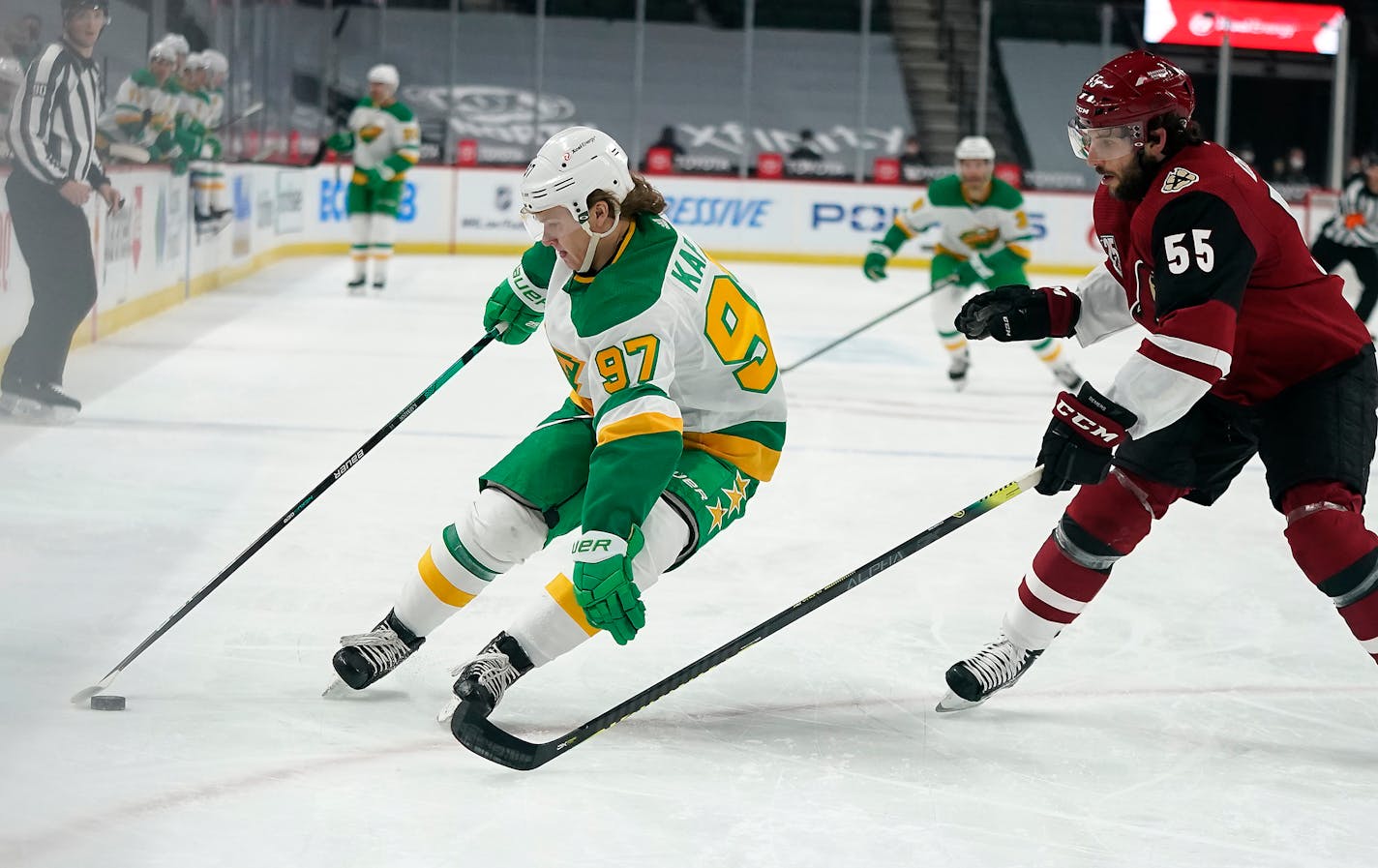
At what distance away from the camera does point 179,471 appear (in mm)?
4434

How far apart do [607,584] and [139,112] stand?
5.22 metres

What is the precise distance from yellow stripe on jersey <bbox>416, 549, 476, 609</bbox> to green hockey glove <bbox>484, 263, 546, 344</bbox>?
0.54 metres

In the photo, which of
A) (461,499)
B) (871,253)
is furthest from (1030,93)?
(461,499)

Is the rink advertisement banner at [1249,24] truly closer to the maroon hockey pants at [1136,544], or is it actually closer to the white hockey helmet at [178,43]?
the white hockey helmet at [178,43]

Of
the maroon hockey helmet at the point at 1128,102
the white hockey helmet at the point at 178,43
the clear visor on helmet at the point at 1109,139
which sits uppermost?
the white hockey helmet at the point at 178,43

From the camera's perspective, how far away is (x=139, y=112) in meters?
6.62

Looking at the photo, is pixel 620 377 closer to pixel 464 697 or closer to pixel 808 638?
pixel 464 697

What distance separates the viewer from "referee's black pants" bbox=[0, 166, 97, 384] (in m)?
4.25

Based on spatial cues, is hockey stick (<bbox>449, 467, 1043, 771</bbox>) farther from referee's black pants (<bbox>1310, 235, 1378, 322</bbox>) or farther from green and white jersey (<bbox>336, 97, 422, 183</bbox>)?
Answer: green and white jersey (<bbox>336, 97, 422, 183</bbox>)

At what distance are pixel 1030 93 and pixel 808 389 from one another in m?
10.6

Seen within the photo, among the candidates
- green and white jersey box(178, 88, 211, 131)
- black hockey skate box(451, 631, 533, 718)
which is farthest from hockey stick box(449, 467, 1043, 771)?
green and white jersey box(178, 88, 211, 131)

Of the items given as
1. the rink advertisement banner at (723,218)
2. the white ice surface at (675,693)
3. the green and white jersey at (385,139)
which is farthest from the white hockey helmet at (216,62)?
the white ice surface at (675,693)

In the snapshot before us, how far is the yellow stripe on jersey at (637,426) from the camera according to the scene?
7.29 feet

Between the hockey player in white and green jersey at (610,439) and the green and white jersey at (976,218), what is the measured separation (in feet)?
14.2
